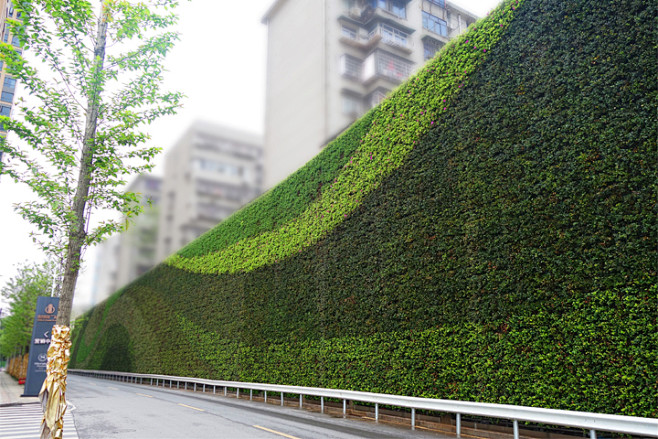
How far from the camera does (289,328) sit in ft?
40.6

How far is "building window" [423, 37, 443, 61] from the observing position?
840cm

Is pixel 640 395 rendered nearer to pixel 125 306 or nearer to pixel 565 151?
pixel 565 151

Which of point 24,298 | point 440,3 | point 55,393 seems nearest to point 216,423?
point 55,393

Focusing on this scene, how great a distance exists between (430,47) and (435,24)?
599mm

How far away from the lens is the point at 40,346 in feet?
51.5

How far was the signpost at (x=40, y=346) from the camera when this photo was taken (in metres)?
15.6

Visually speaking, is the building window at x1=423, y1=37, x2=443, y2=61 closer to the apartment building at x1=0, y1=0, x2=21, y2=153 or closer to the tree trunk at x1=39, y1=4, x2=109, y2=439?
the tree trunk at x1=39, y1=4, x2=109, y2=439

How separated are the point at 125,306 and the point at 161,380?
7.02 meters

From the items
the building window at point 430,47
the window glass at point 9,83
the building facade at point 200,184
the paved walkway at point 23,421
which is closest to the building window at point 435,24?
the building window at point 430,47

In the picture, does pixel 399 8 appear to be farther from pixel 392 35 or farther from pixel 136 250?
pixel 136 250

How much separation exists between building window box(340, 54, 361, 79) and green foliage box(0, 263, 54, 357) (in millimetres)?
27152

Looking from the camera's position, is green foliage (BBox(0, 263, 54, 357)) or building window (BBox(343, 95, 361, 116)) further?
green foliage (BBox(0, 263, 54, 357))

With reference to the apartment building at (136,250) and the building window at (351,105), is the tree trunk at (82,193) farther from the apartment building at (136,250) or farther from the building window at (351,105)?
the building window at (351,105)

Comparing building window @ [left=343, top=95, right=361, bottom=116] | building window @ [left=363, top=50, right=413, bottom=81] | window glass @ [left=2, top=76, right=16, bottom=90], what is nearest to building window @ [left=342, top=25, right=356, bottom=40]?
building window @ [left=363, top=50, right=413, bottom=81]
